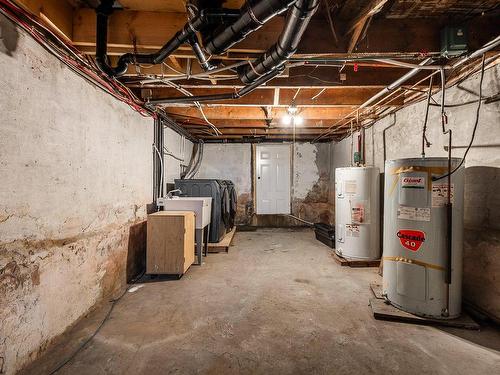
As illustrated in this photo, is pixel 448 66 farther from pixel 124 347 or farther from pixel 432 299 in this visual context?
pixel 124 347

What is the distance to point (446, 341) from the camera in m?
1.75

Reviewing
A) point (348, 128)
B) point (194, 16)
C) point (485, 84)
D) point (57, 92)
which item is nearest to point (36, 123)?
point (57, 92)

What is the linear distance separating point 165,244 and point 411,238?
245cm

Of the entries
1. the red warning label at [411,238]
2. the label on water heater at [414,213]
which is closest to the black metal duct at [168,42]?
the label on water heater at [414,213]

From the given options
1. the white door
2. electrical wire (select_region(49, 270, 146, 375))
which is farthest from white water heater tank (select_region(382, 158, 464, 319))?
the white door

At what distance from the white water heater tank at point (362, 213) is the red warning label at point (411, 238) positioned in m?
1.28

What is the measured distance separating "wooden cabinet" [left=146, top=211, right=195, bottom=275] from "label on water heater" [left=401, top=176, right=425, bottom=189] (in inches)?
87.8

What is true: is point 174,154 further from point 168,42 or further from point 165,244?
point 168,42

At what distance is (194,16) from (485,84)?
232 cm

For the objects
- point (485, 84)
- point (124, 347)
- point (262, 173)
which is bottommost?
point (124, 347)

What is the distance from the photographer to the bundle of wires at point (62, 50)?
1.37 metres

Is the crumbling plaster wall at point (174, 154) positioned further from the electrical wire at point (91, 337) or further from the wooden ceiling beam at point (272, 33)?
the wooden ceiling beam at point (272, 33)

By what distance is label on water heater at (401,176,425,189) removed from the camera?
2006 mm

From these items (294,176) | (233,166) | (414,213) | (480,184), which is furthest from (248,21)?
(294,176)
